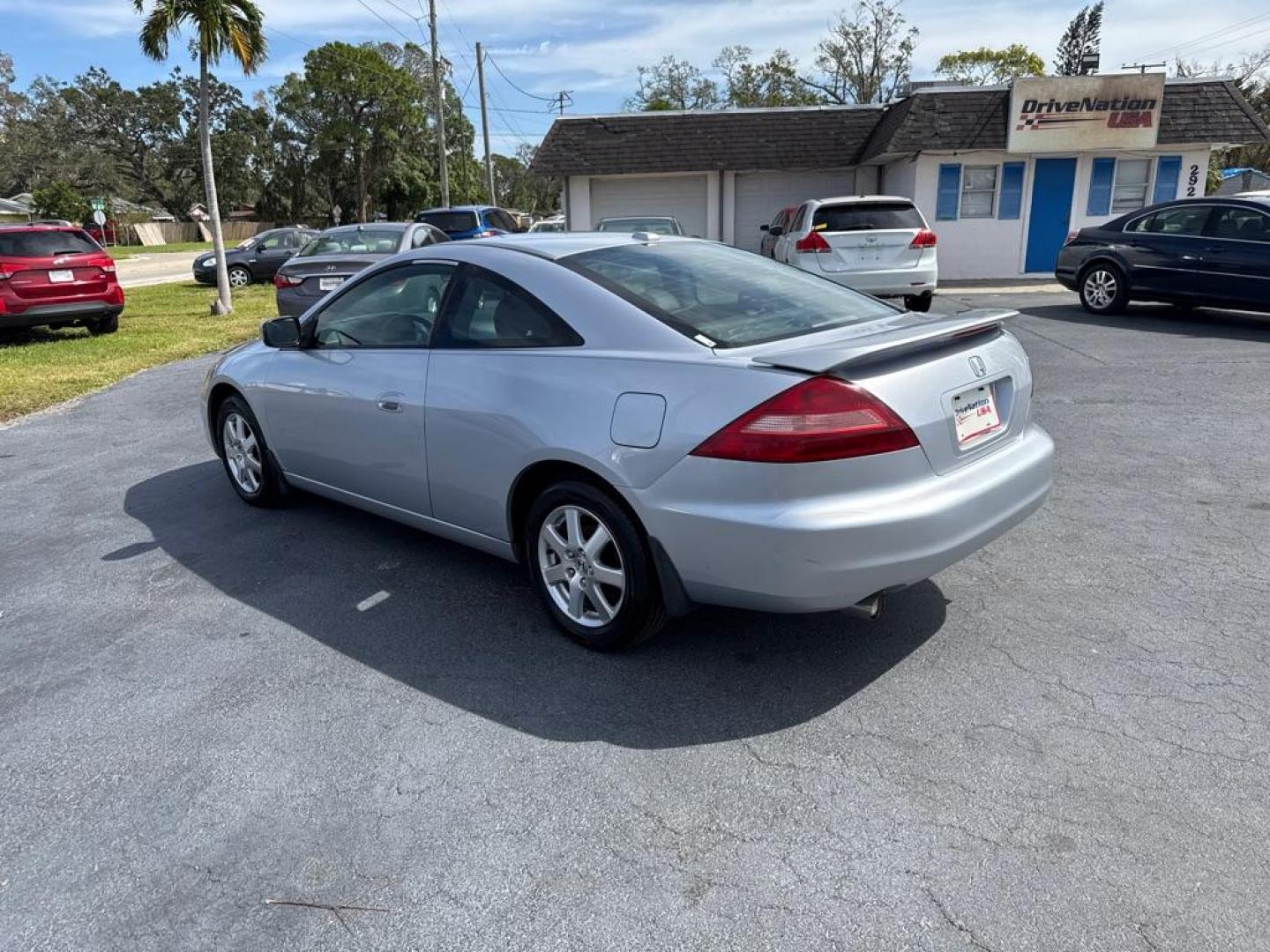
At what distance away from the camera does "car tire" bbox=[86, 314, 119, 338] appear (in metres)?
13.8

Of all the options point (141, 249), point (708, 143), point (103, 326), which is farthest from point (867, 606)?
point (141, 249)

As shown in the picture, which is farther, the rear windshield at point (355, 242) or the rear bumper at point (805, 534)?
the rear windshield at point (355, 242)

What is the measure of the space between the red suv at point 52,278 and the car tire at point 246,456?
887 centimetres

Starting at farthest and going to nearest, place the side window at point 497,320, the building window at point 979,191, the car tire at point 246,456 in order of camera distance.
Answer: the building window at point 979,191 → the car tire at point 246,456 → the side window at point 497,320

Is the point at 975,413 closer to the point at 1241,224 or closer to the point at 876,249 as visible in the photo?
the point at 876,249

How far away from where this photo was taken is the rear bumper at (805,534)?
2820 mm

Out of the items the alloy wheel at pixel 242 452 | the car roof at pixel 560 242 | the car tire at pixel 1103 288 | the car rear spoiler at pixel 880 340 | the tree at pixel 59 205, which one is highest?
the tree at pixel 59 205

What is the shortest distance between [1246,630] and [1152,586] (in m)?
0.45

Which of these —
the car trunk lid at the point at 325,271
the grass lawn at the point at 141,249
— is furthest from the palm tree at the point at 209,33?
the grass lawn at the point at 141,249

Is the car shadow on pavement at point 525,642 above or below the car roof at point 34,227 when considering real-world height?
below

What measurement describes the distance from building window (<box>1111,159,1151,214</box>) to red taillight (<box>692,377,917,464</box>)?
65.3ft

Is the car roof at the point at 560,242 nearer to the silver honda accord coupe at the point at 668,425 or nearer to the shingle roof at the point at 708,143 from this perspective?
the silver honda accord coupe at the point at 668,425

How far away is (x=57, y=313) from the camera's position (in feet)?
41.1

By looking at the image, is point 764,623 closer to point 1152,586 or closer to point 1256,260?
point 1152,586
